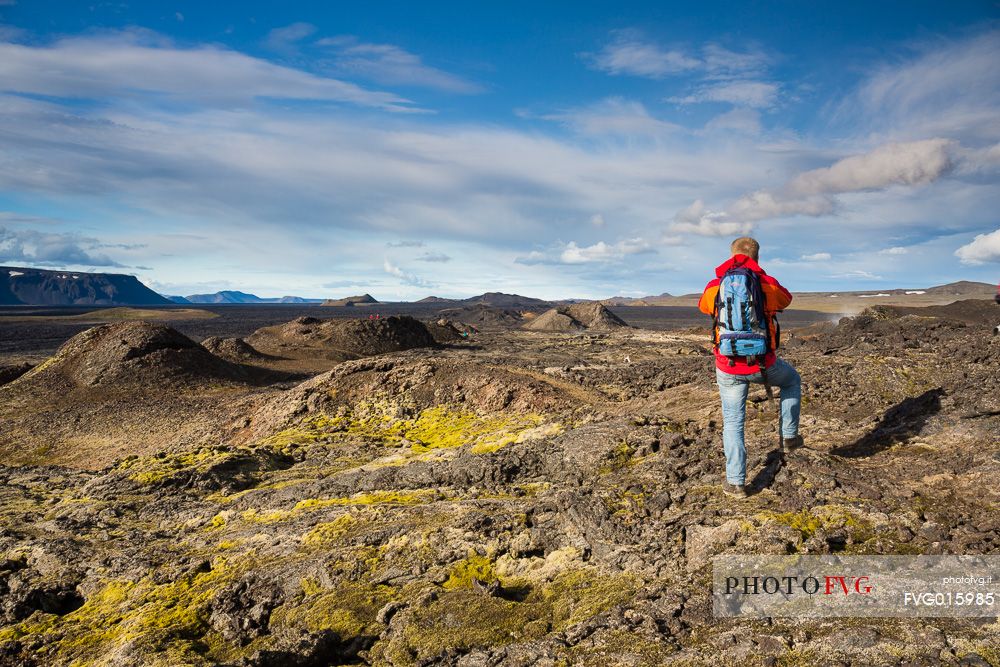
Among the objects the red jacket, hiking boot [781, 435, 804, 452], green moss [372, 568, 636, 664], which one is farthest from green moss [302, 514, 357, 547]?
hiking boot [781, 435, 804, 452]

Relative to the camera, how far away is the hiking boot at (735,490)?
608 centimetres

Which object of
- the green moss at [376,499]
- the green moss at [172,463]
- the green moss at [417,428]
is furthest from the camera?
the green moss at [417,428]

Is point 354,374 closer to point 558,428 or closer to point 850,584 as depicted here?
point 558,428

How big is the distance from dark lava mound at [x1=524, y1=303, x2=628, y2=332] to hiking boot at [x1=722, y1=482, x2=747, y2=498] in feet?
185

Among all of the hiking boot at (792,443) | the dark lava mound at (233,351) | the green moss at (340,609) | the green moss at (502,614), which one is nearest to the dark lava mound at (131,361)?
the dark lava mound at (233,351)

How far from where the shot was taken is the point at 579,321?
68.1 metres

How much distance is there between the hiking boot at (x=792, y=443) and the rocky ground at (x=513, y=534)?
19 cm

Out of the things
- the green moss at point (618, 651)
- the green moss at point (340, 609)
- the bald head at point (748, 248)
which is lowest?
the green moss at point (340, 609)

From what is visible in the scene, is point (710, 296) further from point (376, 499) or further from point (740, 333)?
point (376, 499)

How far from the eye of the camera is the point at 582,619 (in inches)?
190

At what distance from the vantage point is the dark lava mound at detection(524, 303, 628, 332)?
64.4 metres

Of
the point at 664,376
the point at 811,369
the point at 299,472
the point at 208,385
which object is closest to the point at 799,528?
the point at 299,472

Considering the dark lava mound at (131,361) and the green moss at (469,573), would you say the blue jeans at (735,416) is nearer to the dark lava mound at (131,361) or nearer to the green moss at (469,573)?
the green moss at (469,573)

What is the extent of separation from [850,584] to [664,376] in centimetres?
1714
